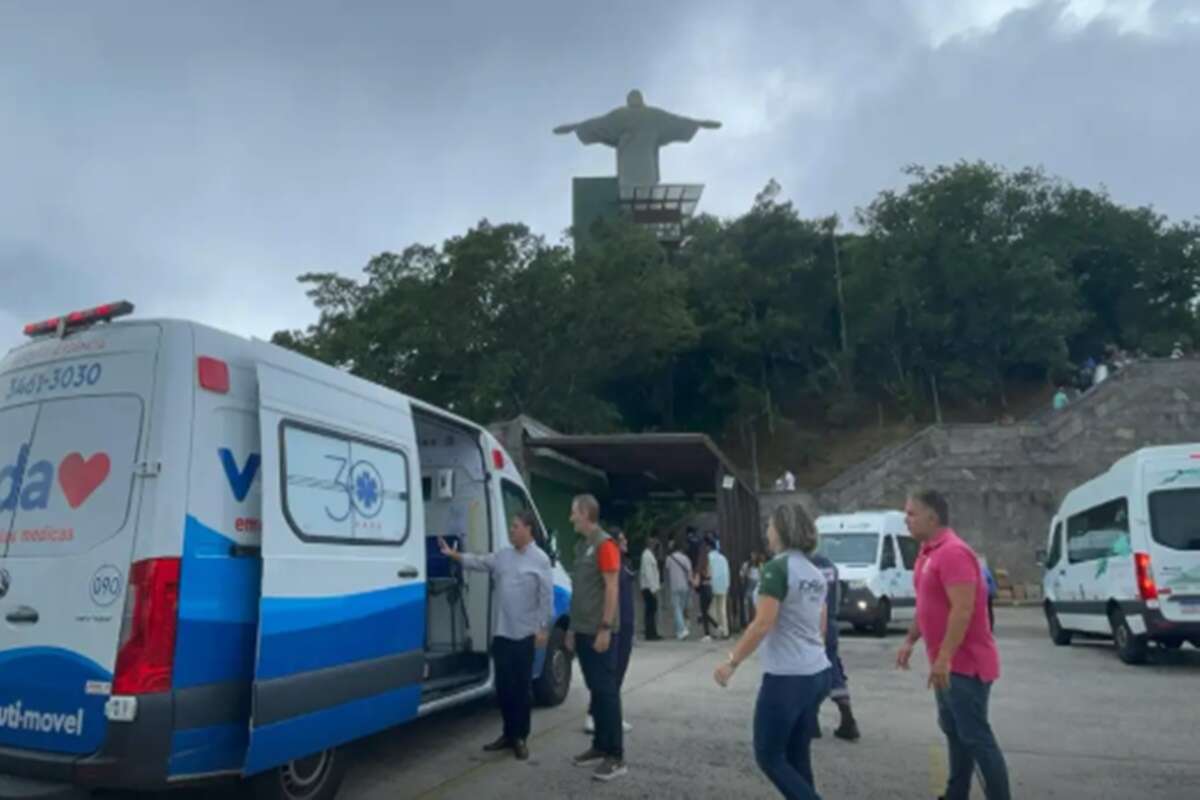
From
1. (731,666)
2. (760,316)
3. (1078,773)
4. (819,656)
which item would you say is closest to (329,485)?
(731,666)

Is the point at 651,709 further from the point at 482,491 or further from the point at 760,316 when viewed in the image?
the point at 760,316

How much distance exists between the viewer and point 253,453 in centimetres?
493

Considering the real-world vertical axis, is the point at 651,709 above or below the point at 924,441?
below

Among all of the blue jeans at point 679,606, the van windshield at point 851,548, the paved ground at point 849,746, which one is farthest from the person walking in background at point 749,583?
the paved ground at point 849,746

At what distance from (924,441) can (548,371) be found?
13.2 meters

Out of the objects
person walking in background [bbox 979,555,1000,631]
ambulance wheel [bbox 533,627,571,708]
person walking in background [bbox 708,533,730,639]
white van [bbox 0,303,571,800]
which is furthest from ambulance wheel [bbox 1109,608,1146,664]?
white van [bbox 0,303,571,800]

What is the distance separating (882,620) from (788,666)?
567 inches

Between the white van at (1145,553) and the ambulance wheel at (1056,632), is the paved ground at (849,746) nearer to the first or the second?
the white van at (1145,553)

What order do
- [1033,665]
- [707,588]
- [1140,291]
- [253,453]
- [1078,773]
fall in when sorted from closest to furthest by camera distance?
1. [253,453]
2. [1078,773]
3. [1033,665]
4. [707,588]
5. [1140,291]

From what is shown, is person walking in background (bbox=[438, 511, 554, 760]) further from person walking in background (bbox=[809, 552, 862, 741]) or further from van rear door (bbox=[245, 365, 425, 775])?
person walking in background (bbox=[809, 552, 862, 741])

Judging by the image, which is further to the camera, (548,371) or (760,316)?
(760,316)

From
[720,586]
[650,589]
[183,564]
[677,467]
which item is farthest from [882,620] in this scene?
[183,564]

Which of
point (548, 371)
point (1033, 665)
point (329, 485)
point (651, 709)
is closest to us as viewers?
point (329, 485)

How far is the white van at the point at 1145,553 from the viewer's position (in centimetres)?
1122
